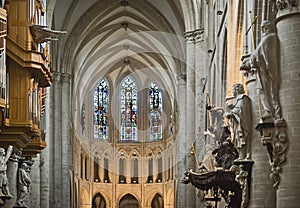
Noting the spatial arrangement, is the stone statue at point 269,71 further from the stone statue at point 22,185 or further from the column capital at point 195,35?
the column capital at point 195,35

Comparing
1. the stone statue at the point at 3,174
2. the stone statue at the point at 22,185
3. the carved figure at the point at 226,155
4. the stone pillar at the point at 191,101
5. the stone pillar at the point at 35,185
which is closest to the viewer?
the carved figure at the point at 226,155

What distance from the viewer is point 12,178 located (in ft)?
101

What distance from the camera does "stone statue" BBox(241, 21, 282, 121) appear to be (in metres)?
17.7

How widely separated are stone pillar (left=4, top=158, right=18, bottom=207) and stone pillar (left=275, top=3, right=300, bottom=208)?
15.0 metres

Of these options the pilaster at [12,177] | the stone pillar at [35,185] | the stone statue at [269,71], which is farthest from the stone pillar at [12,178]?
the stone statue at [269,71]

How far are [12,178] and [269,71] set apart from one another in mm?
15222

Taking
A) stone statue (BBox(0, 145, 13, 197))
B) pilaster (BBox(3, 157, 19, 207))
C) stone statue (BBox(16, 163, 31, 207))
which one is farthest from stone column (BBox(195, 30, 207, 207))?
stone statue (BBox(0, 145, 13, 197))

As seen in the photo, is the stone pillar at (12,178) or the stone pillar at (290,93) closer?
the stone pillar at (290,93)

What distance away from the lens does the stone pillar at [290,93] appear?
17062 mm

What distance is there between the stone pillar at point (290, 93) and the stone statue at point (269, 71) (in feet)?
0.50

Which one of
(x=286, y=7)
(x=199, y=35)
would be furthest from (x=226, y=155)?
(x=199, y=35)

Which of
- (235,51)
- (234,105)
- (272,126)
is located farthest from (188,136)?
(272,126)

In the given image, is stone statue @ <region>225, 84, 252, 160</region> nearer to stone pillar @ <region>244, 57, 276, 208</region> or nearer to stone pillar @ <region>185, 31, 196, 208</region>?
stone pillar @ <region>244, 57, 276, 208</region>

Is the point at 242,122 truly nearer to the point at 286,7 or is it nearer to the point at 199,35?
the point at 286,7
